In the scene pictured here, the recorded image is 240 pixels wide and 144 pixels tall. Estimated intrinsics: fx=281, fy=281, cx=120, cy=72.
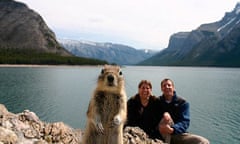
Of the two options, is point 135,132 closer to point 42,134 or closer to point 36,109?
point 42,134

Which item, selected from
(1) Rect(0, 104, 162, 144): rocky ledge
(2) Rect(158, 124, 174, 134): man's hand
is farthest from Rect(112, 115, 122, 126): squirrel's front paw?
(1) Rect(0, 104, 162, 144): rocky ledge

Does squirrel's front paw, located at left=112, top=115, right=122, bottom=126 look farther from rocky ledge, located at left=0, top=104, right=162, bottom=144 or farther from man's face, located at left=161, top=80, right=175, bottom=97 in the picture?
rocky ledge, located at left=0, top=104, right=162, bottom=144

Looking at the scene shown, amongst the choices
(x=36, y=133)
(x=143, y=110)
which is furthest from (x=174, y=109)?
(x=36, y=133)

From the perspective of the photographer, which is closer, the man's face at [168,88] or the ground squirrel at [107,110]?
the ground squirrel at [107,110]

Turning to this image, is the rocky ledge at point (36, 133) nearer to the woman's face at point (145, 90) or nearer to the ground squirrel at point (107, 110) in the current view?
the woman's face at point (145, 90)

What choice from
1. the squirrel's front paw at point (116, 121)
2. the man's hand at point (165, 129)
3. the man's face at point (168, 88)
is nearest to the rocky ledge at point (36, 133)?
the man's hand at point (165, 129)

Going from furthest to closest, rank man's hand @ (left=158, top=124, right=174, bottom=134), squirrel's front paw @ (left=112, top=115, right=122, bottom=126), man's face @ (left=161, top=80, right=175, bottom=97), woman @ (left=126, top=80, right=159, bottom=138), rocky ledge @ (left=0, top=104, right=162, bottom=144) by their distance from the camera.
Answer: rocky ledge @ (left=0, top=104, right=162, bottom=144) < woman @ (left=126, top=80, right=159, bottom=138) < man's face @ (left=161, top=80, right=175, bottom=97) < man's hand @ (left=158, top=124, right=174, bottom=134) < squirrel's front paw @ (left=112, top=115, right=122, bottom=126)
